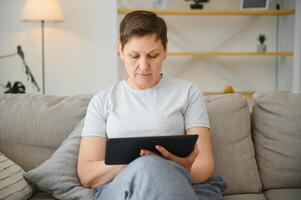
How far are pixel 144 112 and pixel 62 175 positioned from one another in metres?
0.37

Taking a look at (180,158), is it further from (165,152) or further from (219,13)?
(219,13)

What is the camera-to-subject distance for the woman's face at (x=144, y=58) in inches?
62.5

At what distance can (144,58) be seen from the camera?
1.60 meters

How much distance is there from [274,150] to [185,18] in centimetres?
244

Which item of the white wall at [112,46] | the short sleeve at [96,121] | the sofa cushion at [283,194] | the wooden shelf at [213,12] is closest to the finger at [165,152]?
the short sleeve at [96,121]

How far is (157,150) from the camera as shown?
4.52 feet

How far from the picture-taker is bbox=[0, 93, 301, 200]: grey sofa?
1781 mm

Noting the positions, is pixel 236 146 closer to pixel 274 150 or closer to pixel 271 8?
pixel 274 150

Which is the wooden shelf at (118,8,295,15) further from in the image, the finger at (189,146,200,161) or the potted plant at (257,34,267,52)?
the finger at (189,146,200,161)

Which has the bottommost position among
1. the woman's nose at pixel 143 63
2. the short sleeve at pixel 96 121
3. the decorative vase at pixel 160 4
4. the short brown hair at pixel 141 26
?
the short sleeve at pixel 96 121

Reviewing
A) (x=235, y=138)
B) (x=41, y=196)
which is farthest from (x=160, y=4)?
(x=41, y=196)

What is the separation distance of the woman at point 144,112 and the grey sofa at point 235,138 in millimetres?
189

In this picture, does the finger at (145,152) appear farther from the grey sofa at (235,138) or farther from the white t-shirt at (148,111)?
the grey sofa at (235,138)

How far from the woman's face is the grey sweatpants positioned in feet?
1.34
